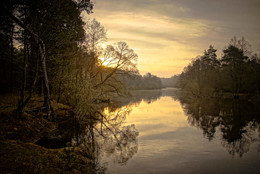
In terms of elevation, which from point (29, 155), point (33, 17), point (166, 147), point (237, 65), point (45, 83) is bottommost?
point (166, 147)

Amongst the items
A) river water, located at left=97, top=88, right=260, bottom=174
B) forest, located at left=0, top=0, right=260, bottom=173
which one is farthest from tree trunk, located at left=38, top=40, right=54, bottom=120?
river water, located at left=97, top=88, right=260, bottom=174

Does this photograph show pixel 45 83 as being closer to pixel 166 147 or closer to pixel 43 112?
pixel 43 112

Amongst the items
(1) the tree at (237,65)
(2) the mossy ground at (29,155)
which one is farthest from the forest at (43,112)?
(1) the tree at (237,65)

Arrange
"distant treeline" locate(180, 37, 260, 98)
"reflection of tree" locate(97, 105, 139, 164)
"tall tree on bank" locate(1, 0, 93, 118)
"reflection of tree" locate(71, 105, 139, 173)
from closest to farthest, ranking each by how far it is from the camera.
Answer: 1. "reflection of tree" locate(71, 105, 139, 173)
2. "reflection of tree" locate(97, 105, 139, 164)
3. "tall tree on bank" locate(1, 0, 93, 118)
4. "distant treeline" locate(180, 37, 260, 98)

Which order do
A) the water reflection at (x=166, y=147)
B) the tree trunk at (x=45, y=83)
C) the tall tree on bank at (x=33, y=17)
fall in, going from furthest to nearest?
the tree trunk at (x=45, y=83)
the tall tree on bank at (x=33, y=17)
the water reflection at (x=166, y=147)

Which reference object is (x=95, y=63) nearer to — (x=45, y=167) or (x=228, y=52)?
(x=45, y=167)

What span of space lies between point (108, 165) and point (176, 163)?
2.66 m

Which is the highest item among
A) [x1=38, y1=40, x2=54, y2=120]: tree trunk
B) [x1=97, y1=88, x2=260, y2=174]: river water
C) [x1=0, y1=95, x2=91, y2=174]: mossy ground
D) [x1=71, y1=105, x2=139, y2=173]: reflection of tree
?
[x1=38, y1=40, x2=54, y2=120]: tree trunk

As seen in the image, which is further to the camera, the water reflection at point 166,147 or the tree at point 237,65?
the tree at point 237,65

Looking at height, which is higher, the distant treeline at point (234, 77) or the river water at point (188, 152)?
the distant treeline at point (234, 77)

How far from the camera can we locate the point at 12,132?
792cm

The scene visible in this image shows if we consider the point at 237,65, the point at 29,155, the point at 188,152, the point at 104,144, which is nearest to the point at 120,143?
the point at 104,144

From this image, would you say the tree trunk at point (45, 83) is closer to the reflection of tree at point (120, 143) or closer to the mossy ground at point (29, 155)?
the mossy ground at point (29, 155)

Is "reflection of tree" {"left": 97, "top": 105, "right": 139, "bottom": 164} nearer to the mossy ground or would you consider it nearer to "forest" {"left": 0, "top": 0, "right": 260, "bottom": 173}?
"forest" {"left": 0, "top": 0, "right": 260, "bottom": 173}
